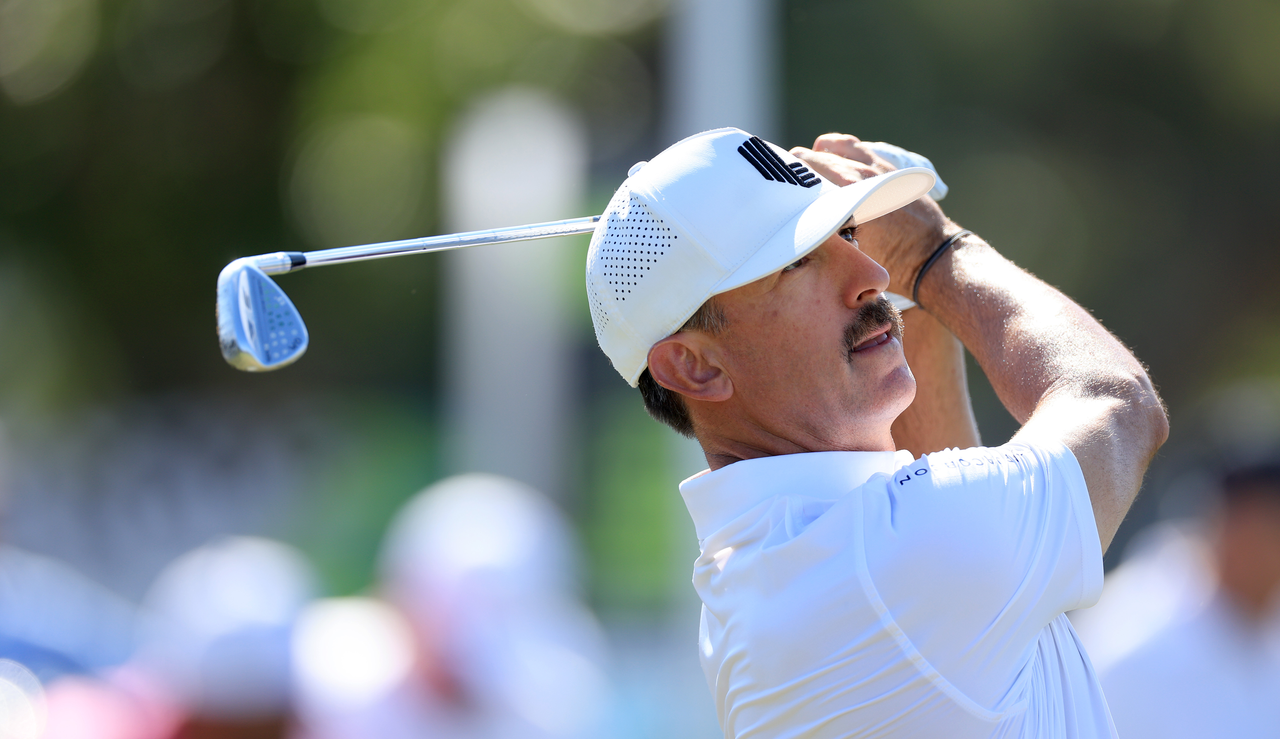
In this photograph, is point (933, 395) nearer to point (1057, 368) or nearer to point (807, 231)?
point (1057, 368)

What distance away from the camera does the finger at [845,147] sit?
6.70 ft

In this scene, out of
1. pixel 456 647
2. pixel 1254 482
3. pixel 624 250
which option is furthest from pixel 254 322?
pixel 1254 482

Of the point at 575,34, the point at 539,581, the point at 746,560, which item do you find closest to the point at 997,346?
the point at 746,560

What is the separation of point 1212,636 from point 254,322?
8.80ft

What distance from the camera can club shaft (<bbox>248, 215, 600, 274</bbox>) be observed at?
1918mm

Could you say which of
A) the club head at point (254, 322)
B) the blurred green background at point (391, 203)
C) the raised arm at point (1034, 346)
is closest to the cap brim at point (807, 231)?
the raised arm at point (1034, 346)

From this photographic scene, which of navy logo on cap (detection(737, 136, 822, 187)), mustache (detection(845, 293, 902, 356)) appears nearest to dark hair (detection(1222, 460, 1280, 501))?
mustache (detection(845, 293, 902, 356))

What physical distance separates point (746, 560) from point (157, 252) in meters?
9.53

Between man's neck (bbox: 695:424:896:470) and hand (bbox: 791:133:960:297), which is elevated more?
hand (bbox: 791:133:960:297)

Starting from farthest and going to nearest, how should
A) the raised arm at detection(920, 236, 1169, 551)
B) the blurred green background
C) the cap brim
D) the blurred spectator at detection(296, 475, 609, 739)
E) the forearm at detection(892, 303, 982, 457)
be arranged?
the blurred green background < the blurred spectator at detection(296, 475, 609, 739) < the forearm at detection(892, 303, 982, 457) < the cap brim < the raised arm at detection(920, 236, 1169, 551)

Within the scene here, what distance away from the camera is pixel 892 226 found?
78.5 inches

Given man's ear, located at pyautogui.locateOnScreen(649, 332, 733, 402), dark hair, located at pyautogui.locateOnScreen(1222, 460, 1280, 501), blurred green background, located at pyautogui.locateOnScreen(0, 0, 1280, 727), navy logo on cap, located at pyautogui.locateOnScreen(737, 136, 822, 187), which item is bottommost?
blurred green background, located at pyautogui.locateOnScreen(0, 0, 1280, 727)

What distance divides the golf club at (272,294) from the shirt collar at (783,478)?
54 cm

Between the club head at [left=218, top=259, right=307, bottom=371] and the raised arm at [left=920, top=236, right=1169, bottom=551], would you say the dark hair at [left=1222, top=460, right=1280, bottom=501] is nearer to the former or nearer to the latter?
the raised arm at [left=920, top=236, right=1169, bottom=551]
